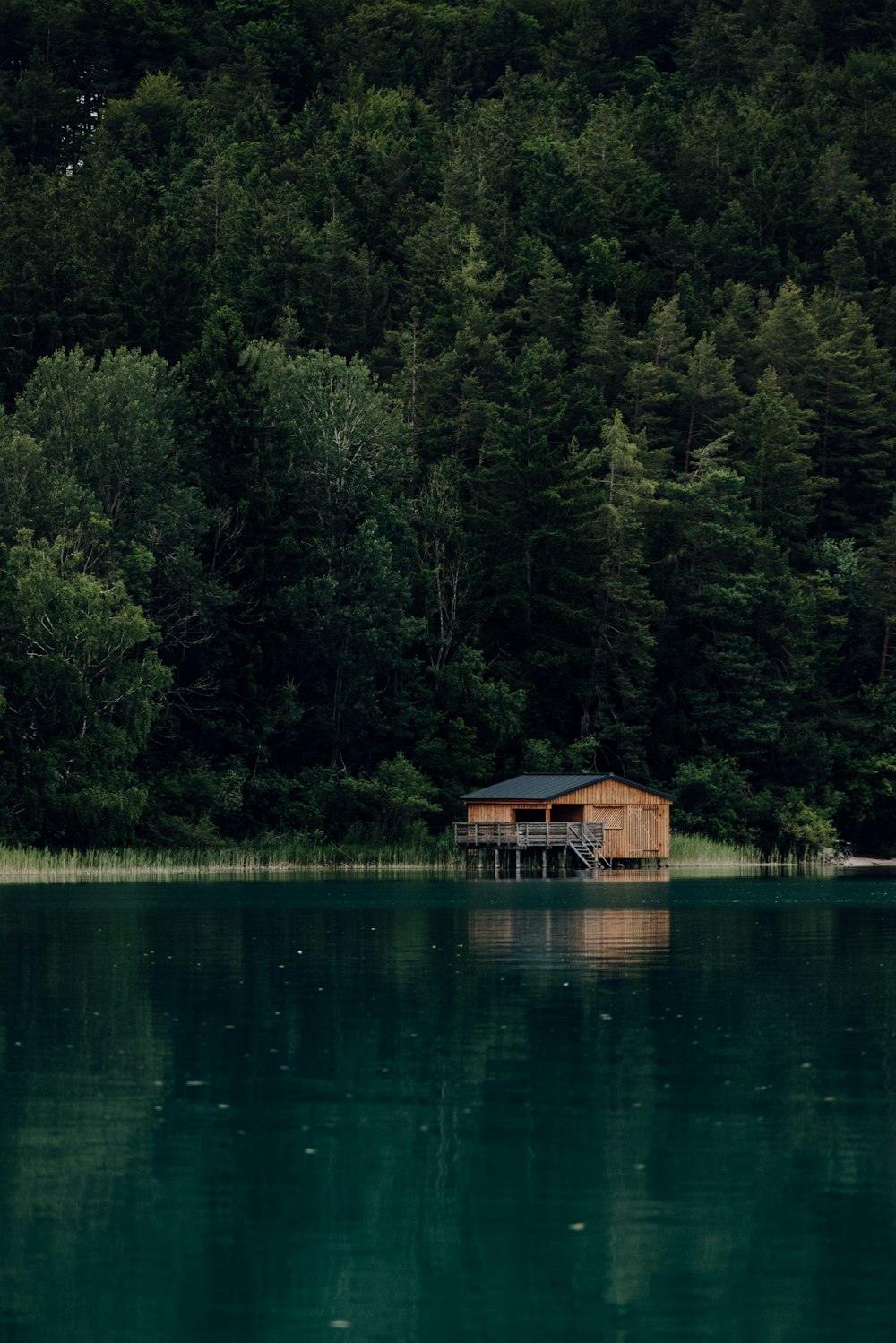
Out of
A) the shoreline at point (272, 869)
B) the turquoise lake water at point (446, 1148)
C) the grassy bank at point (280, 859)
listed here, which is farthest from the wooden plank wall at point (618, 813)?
the turquoise lake water at point (446, 1148)

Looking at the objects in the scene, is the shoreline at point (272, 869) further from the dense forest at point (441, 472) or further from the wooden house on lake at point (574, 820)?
the dense forest at point (441, 472)

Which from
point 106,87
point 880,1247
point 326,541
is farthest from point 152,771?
point 106,87

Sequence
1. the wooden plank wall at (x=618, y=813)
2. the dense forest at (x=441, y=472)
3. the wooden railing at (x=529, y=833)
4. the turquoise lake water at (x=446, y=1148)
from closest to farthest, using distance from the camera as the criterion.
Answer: the turquoise lake water at (x=446, y=1148) < the wooden railing at (x=529, y=833) < the dense forest at (x=441, y=472) < the wooden plank wall at (x=618, y=813)

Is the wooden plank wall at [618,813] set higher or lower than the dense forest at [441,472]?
lower

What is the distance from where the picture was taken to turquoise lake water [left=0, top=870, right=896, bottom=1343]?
1603 cm

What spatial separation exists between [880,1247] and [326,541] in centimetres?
8686

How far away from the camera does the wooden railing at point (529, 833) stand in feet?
313

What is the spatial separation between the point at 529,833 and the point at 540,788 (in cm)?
313

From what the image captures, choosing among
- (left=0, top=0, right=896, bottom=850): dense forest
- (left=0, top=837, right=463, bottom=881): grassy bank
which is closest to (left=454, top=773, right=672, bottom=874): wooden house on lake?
(left=0, top=837, right=463, bottom=881): grassy bank

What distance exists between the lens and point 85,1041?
1169 inches

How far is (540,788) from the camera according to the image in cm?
9788

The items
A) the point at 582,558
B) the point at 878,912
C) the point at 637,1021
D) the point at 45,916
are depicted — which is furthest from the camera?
the point at 582,558

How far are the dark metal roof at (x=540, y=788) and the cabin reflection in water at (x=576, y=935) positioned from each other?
34.3 metres

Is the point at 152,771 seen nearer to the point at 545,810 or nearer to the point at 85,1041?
the point at 545,810
